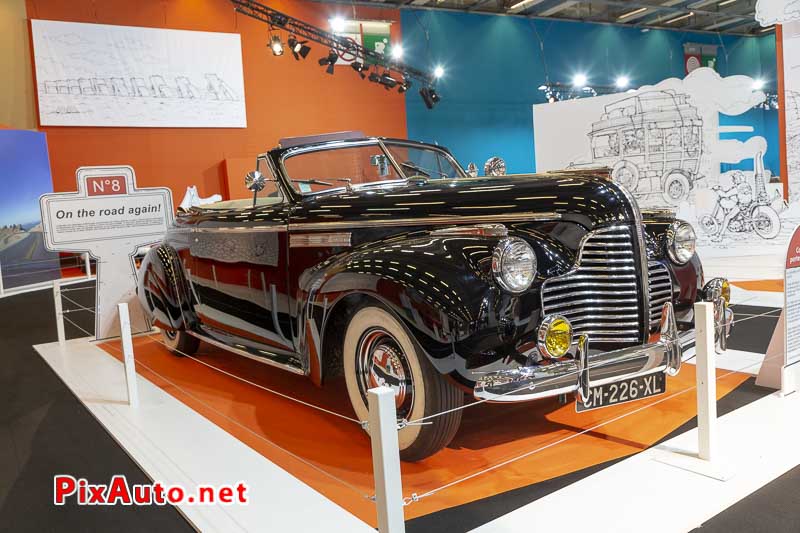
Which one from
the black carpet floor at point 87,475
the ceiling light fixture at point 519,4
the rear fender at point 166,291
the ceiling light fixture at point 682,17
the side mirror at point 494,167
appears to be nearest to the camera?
the black carpet floor at point 87,475

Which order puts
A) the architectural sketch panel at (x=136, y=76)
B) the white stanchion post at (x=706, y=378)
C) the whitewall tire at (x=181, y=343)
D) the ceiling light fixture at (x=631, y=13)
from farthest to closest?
the ceiling light fixture at (x=631, y=13), the architectural sketch panel at (x=136, y=76), the whitewall tire at (x=181, y=343), the white stanchion post at (x=706, y=378)

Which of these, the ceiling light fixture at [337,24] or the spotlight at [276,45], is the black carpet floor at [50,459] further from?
the ceiling light fixture at [337,24]

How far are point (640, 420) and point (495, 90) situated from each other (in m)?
12.6

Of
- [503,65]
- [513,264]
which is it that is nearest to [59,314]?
[513,264]

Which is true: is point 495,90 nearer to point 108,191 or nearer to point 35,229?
point 35,229

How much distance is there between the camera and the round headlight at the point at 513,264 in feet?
7.45

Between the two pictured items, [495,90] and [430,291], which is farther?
[495,90]

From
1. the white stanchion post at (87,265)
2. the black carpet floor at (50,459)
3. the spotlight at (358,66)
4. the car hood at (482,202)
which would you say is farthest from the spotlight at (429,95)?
the car hood at (482,202)

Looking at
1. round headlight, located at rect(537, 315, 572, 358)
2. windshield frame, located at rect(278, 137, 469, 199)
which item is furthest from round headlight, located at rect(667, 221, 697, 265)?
windshield frame, located at rect(278, 137, 469, 199)

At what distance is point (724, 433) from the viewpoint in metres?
2.69

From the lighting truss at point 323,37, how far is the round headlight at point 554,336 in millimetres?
10402

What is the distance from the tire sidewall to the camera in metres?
2.40

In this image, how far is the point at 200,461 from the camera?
2719mm

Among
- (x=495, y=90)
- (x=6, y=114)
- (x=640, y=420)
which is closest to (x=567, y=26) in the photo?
(x=495, y=90)
